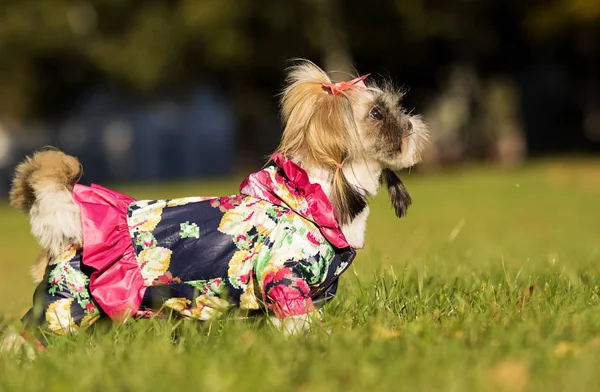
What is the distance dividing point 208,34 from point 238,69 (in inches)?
146

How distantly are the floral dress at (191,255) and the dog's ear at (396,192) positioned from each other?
446mm

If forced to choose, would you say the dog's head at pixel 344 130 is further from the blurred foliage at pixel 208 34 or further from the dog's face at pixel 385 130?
the blurred foliage at pixel 208 34

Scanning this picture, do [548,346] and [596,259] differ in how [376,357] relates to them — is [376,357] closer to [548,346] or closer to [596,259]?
[548,346]

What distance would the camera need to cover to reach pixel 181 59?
28219 mm

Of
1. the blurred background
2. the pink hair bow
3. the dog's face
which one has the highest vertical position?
the pink hair bow

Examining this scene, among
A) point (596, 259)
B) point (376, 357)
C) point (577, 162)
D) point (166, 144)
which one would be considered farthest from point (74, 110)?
point (376, 357)

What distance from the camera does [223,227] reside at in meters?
4.15

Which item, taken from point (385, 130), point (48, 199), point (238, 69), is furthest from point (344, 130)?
point (238, 69)

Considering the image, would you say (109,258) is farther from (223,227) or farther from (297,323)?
(297,323)

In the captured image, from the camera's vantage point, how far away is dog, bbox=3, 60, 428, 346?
4047 mm

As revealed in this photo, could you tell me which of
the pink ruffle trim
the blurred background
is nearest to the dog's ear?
the pink ruffle trim

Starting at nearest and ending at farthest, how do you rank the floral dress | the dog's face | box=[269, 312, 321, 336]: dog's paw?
1. box=[269, 312, 321, 336]: dog's paw
2. the floral dress
3. the dog's face

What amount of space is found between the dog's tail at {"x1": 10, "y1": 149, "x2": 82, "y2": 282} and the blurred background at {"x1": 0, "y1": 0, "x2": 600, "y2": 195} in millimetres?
21162

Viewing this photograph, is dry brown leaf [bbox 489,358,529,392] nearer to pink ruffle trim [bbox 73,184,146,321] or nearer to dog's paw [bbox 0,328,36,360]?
pink ruffle trim [bbox 73,184,146,321]
